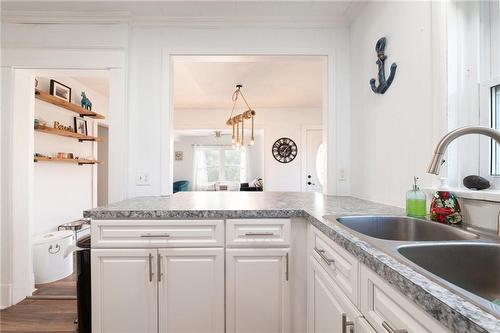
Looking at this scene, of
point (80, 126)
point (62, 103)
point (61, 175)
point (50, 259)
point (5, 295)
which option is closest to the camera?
point (5, 295)

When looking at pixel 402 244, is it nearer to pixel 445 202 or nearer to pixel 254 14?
pixel 445 202

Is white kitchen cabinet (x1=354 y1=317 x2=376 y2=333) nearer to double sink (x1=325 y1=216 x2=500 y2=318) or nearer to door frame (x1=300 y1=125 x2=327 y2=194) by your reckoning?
double sink (x1=325 y1=216 x2=500 y2=318)

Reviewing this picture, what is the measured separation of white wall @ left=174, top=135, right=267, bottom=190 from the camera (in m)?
8.76

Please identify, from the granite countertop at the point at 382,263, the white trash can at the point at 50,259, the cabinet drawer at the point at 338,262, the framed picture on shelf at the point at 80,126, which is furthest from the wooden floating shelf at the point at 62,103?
the cabinet drawer at the point at 338,262

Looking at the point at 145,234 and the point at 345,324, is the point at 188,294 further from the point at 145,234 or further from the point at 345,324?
the point at 345,324

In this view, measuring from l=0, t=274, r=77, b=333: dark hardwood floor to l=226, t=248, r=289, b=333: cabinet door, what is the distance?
4.54 feet

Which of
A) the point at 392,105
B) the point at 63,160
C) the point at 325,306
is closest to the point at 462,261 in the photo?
the point at 325,306

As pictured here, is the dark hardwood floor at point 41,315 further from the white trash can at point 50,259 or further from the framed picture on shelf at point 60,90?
the framed picture on shelf at point 60,90

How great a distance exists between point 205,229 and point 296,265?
54 cm

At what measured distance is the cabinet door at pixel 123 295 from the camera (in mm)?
1387

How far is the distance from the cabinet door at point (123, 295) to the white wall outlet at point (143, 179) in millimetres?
768

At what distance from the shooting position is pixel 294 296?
140cm

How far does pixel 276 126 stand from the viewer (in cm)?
550

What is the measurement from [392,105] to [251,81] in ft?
8.26
